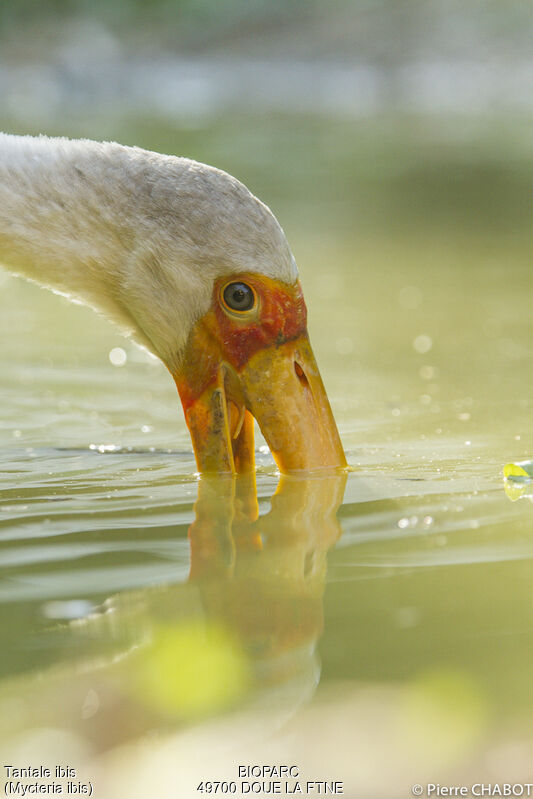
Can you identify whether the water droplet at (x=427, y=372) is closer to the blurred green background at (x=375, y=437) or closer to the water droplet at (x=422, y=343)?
the blurred green background at (x=375, y=437)

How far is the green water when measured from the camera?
1.85 metres

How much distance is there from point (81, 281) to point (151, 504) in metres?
0.94

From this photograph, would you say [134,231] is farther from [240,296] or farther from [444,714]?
[444,714]

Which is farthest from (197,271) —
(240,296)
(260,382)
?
(260,382)

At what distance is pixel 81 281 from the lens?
394 centimetres

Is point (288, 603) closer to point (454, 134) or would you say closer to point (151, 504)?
point (151, 504)

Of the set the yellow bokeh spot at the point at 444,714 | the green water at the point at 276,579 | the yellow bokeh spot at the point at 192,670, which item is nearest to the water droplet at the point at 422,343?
the green water at the point at 276,579

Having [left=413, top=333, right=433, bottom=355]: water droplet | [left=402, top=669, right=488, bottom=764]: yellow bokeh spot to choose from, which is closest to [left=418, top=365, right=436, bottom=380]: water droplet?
[left=413, top=333, right=433, bottom=355]: water droplet

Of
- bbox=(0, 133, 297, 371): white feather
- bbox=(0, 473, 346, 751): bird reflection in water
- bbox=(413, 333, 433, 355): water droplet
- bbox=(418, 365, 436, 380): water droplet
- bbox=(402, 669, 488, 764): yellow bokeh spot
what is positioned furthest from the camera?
bbox=(413, 333, 433, 355): water droplet

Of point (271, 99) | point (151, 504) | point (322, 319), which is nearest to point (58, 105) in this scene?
point (271, 99)

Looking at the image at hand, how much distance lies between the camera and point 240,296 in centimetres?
369

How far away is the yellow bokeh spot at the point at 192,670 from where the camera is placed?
196cm

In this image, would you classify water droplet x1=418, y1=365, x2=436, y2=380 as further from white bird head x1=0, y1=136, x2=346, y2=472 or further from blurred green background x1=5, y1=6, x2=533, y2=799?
white bird head x1=0, y1=136, x2=346, y2=472

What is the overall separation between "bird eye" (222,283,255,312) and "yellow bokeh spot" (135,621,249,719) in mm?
1545
